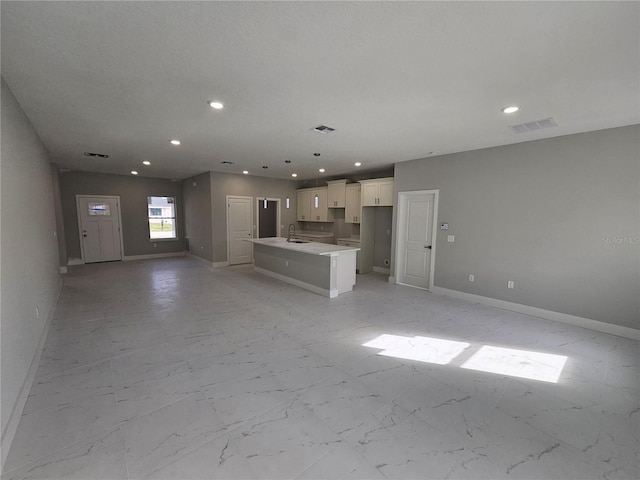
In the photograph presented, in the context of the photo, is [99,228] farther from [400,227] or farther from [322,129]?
[400,227]

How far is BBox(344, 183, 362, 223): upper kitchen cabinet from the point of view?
7312 millimetres

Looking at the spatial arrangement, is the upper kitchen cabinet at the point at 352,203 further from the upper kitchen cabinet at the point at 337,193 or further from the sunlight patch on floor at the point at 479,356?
the sunlight patch on floor at the point at 479,356

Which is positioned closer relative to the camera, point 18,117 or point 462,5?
point 462,5

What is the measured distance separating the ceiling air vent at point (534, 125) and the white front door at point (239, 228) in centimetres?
663

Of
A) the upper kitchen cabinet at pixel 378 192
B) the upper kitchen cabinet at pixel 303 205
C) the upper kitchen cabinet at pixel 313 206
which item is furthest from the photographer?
the upper kitchen cabinet at pixel 303 205

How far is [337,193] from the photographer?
7789 mm

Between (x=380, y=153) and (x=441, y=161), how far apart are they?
1207mm

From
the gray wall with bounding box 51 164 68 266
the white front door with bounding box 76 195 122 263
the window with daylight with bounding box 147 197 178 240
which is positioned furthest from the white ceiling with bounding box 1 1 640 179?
the window with daylight with bounding box 147 197 178 240

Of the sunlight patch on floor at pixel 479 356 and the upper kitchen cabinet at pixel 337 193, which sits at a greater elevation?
the upper kitchen cabinet at pixel 337 193

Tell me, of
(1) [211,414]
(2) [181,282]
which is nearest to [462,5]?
(1) [211,414]

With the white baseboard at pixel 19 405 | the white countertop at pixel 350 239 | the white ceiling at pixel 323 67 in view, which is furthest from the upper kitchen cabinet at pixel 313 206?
the white baseboard at pixel 19 405

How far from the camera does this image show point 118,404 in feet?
7.16

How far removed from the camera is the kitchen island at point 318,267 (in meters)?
5.14

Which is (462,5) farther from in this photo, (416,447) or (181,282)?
(181,282)
